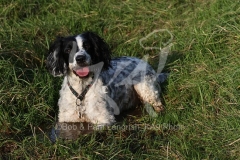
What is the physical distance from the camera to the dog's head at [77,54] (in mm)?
4691

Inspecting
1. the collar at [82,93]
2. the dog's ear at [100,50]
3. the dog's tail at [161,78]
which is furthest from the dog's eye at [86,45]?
the dog's tail at [161,78]

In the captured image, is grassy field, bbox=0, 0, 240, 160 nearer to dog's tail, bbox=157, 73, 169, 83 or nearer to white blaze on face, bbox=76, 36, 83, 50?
dog's tail, bbox=157, 73, 169, 83

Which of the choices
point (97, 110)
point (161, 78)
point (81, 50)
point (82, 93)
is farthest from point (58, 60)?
point (161, 78)

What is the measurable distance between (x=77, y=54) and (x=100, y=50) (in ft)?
1.34

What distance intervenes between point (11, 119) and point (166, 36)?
304 cm

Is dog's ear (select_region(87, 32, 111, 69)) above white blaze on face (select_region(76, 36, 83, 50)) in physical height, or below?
below

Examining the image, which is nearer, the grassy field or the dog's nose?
the grassy field

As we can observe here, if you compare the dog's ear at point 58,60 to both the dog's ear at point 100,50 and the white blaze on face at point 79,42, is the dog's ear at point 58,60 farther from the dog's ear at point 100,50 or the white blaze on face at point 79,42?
the dog's ear at point 100,50

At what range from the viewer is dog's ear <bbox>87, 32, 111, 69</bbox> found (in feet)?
16.2

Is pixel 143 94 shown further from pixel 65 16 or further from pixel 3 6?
pixel 3 6

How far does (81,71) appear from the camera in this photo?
472 cm

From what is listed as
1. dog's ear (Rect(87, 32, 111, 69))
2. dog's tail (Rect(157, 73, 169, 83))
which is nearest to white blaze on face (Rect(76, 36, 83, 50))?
dog's ear (Rect(87, 32, 111, 69))

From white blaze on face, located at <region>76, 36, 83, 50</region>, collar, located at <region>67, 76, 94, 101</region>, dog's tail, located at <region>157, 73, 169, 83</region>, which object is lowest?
dog's tail, located at <region>157, 73, 169, 83</region>

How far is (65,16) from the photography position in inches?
292
